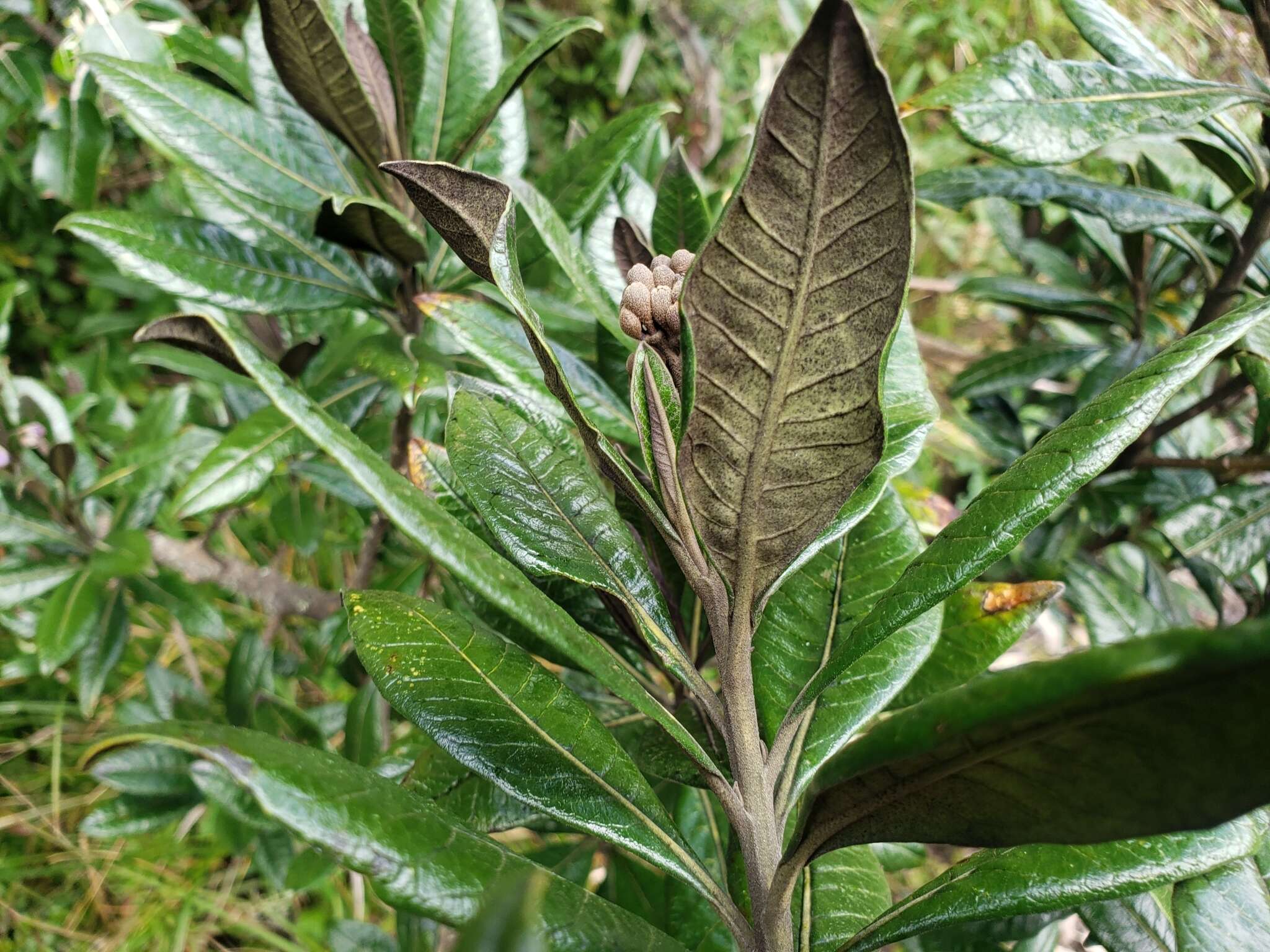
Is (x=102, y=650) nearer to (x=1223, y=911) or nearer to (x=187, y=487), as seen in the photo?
(x=187, y=487)

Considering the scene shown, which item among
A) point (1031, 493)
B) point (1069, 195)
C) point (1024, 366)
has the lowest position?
point (1024, 366)

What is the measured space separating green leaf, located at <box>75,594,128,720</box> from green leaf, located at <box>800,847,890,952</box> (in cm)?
130

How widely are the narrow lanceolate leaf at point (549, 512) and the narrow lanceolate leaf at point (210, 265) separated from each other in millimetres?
439

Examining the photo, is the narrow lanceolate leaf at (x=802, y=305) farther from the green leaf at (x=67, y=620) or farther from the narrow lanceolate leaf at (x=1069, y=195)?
the green leaf at (x=67, y=620)

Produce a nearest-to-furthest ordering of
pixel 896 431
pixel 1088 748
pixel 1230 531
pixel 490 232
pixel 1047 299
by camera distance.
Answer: pixel 1088 748 < pixel 490 232 < pixel 896 431 < pixel 1230 531 < pixel 1047 299

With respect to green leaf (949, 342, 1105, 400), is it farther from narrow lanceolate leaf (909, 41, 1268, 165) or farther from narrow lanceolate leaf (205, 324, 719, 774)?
narrow lanceolate leaf (205, 324, 719, 774)

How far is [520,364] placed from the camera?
570mm

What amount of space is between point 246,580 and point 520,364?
96 cm

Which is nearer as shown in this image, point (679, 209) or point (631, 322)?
point (631, 322)

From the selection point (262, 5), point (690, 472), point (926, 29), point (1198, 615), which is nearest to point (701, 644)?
point (690, 472)

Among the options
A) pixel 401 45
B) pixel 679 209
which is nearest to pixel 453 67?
pixel 401 45

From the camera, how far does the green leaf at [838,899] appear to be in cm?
51

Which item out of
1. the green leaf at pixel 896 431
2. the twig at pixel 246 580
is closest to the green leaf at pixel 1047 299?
the green leaf at pixel 896 431

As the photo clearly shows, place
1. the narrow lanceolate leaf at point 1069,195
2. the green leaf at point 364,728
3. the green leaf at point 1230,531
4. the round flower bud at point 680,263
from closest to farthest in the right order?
the round flower bud at point 680,263, the narrow lanceolate leaf at point 1069,195, the green leaf at point 1230,531, the green leaf at point 364,728
